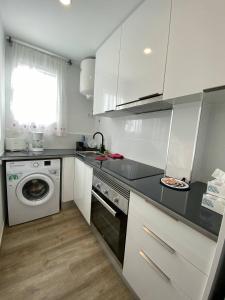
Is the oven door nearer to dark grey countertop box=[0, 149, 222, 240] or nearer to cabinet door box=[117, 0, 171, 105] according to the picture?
dark grey countertop box=[0, 149, 222, 240]

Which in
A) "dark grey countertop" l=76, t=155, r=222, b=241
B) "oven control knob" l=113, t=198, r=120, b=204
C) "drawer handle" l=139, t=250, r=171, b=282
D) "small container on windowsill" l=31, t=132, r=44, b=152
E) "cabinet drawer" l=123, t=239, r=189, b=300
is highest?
"small container on windowsill" l=31, t=132, r=44, b=152

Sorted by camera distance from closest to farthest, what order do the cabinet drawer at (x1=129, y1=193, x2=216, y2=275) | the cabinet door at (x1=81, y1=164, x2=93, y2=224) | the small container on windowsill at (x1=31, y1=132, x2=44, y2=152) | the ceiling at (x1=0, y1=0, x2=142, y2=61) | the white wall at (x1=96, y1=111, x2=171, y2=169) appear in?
the cabinet drawer at (x1=129, y1=193, x2=216, y2=275)
the ceiling at (x1=0, y1=0, x2=142, y2=61)
the white wall at (x1=96, y1=111, x2=171, y2=169)
the cabinet door at (x1=81, y1=164, x2=93, y2=224)
the small container on windowsill at (x1=31, y1=132, x2=44, y2=152)

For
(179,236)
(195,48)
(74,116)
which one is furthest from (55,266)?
(74,116)

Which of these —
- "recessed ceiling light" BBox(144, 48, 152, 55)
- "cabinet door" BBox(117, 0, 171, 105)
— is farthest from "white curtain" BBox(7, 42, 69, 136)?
"recessed ceiling light" BBox(144, 48, 152, 55)

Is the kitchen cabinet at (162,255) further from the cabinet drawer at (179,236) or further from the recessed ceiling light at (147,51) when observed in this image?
the recessed ceiling light at (147,51)

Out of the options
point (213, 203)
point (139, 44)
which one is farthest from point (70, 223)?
point (139, 44)

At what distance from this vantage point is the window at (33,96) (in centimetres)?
187

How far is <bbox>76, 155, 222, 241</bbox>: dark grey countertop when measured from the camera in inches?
22.7

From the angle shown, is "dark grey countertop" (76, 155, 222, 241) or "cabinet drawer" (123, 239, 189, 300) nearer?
"dark grey countertop" (76, 155, 222, 241)

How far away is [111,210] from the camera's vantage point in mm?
1148

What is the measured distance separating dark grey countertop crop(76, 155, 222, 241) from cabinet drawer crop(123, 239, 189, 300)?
374 millimetres

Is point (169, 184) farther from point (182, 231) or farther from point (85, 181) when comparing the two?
point (85, 181)

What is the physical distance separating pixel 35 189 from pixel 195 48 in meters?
2.16

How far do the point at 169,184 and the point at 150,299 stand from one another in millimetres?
704
